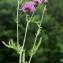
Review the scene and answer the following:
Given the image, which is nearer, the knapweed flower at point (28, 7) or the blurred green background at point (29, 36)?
the knapweed flower at point (28, 7)

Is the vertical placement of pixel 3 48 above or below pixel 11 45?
below

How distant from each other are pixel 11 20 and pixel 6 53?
68 cm

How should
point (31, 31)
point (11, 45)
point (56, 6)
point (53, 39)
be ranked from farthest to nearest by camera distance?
point (56, 6) < point (53, 39) < point (31, 31) < point (11, 45)

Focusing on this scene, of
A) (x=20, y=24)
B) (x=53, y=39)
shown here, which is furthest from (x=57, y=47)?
(x=20, y=24)

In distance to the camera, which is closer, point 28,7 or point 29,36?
point 28,7

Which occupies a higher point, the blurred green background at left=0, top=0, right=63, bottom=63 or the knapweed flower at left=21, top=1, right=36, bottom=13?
the knapweed flower at left=21, top=1, right=36, bottom=13

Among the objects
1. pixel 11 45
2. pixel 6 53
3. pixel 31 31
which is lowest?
pixel 6 53

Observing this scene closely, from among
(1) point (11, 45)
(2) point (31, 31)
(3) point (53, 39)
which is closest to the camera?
(1) point (11, 45)

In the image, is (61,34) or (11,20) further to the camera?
(61,34)

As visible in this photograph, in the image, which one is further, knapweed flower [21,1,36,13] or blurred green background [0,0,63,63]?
blurred green background [0,0,63,63]

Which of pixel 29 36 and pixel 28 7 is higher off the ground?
pixel 28 7

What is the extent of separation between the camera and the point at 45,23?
25.3ft

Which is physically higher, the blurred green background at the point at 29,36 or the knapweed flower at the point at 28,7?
the knapweed flower at the point at 28,7

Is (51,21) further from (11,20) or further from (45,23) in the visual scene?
(11,20)
